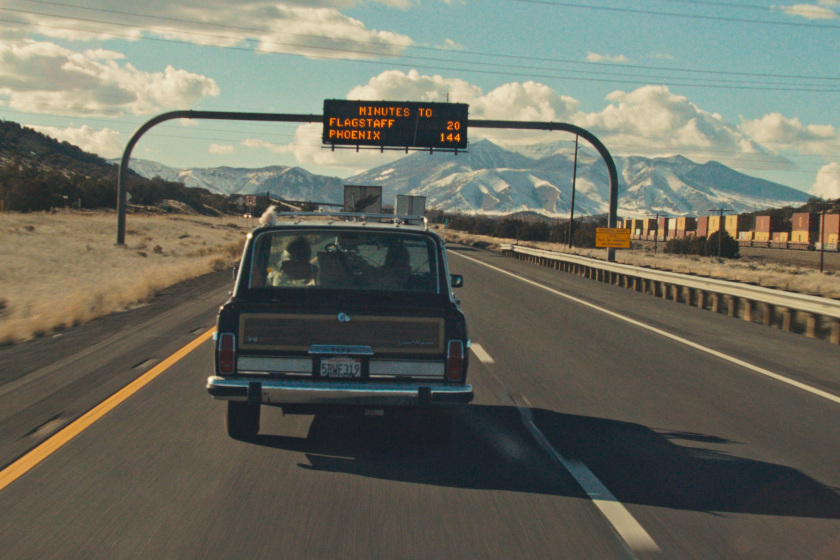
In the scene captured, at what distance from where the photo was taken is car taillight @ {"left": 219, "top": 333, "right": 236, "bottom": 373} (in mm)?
5844

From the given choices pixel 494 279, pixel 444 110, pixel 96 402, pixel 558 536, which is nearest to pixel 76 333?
pixel 96 402

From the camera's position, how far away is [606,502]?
512 centimetres

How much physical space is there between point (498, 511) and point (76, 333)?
9895mm

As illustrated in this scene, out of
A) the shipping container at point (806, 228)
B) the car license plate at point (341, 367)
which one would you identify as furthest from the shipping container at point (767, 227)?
the car license plate at point (341, 367)

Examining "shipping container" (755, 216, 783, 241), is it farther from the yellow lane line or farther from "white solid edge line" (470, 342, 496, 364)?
the yellow lane line

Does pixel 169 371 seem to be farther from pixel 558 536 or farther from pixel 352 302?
pixel 558 536

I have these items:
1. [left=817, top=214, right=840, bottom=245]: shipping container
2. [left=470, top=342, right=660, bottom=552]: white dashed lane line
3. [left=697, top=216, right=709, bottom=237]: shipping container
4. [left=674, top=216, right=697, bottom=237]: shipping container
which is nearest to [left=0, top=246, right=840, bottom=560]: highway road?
[left=470, top=342, right=660, bottom=552]: white dashed lane line

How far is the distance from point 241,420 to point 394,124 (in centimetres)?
2960

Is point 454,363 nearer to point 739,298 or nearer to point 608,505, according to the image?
point 608,505

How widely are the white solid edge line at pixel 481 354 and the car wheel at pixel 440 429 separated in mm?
4087

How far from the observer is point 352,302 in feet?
19.4

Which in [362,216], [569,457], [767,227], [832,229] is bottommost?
[569,457]

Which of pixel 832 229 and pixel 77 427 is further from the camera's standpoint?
pixel 832 229

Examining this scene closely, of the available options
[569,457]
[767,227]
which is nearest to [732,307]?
[569,457]
